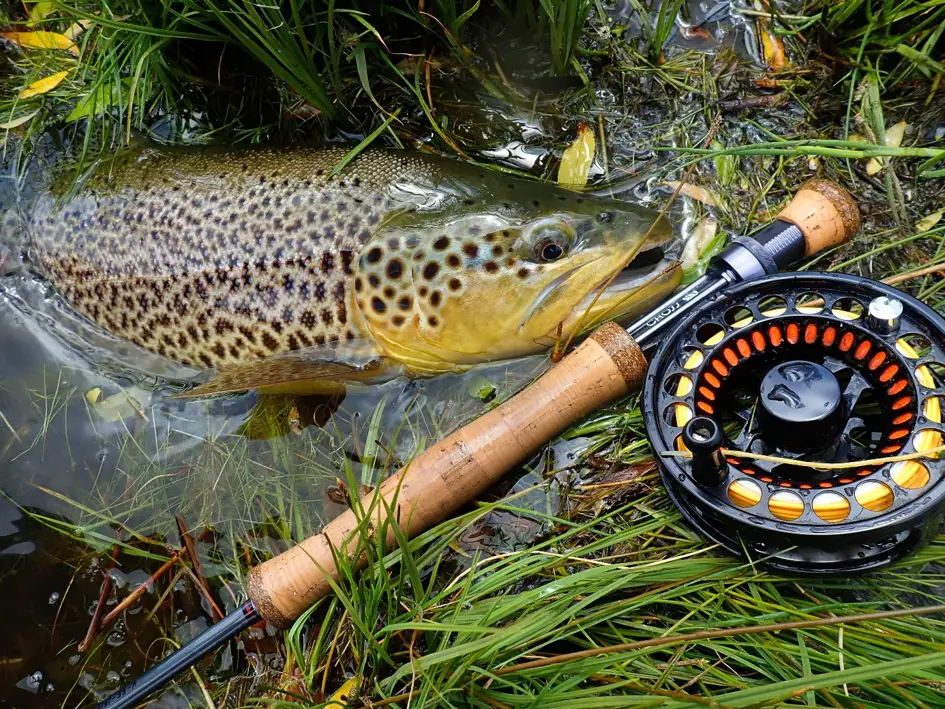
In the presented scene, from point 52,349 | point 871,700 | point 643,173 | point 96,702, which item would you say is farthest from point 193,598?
point 643,173

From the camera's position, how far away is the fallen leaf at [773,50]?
3.30 meters

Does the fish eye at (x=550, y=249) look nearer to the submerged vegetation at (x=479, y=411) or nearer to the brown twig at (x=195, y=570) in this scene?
the submerged vegetation at (x=479, y=411)

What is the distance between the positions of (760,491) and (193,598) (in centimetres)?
211

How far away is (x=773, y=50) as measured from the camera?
3.31m

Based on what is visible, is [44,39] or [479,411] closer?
[479,411]

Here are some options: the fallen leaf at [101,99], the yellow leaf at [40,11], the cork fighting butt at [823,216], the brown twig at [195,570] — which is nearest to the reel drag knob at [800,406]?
the cork fighting butt at [823,216]

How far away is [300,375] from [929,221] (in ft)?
8.41

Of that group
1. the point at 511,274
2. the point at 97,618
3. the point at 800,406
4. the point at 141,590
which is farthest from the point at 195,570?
the point at 800,406

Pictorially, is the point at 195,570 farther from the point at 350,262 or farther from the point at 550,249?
the point at 550,249

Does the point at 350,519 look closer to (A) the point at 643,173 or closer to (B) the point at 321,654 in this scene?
(B) the point at 321,654

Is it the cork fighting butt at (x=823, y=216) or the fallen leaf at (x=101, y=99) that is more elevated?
the fallen leaf at (x=101, y=99)

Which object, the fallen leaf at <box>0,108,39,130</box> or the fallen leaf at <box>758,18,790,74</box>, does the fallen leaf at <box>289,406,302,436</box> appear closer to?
the fallen leaf at <box>0,108,39,130</box>

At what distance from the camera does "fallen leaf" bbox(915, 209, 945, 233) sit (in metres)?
2.97

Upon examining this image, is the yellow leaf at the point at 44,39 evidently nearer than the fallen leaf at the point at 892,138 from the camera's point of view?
No
